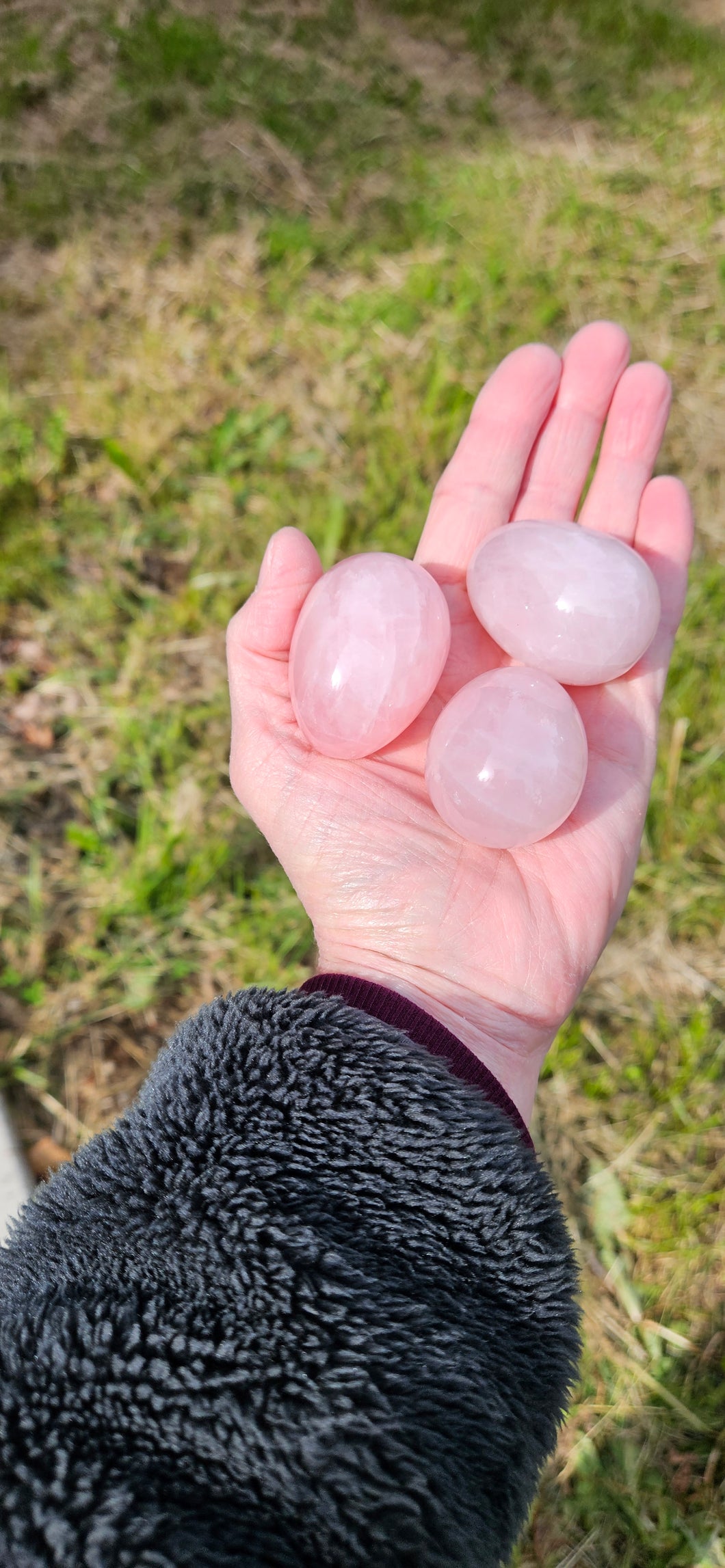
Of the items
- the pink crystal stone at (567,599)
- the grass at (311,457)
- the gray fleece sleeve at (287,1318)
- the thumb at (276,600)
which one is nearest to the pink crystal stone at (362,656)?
the thumb at (276,600)

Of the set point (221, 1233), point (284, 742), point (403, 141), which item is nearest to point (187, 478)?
point (284, 742)

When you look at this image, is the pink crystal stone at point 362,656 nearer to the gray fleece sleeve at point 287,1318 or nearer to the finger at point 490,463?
the finger at point 490,463

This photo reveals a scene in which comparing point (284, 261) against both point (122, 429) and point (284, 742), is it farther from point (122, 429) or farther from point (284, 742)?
point (284, 742)

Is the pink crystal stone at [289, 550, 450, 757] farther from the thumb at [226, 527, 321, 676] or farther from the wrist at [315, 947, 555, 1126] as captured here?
the wrist at [315, 947, 555, 1126]

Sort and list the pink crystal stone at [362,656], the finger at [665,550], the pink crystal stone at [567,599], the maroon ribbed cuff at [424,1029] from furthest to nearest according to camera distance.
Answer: the finger at [665,550] → the pink crystal stone at [567,599] → the pink crystal stone at [362,656] → the maroon ribbed cuff at [424,1029]

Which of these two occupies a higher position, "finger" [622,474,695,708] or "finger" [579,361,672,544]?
"finger" [579,361,672,544]

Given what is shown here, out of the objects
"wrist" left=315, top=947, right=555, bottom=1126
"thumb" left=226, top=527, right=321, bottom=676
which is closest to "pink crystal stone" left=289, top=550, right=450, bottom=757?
"thumb" left=226, top=527, right=321, bottom=676
